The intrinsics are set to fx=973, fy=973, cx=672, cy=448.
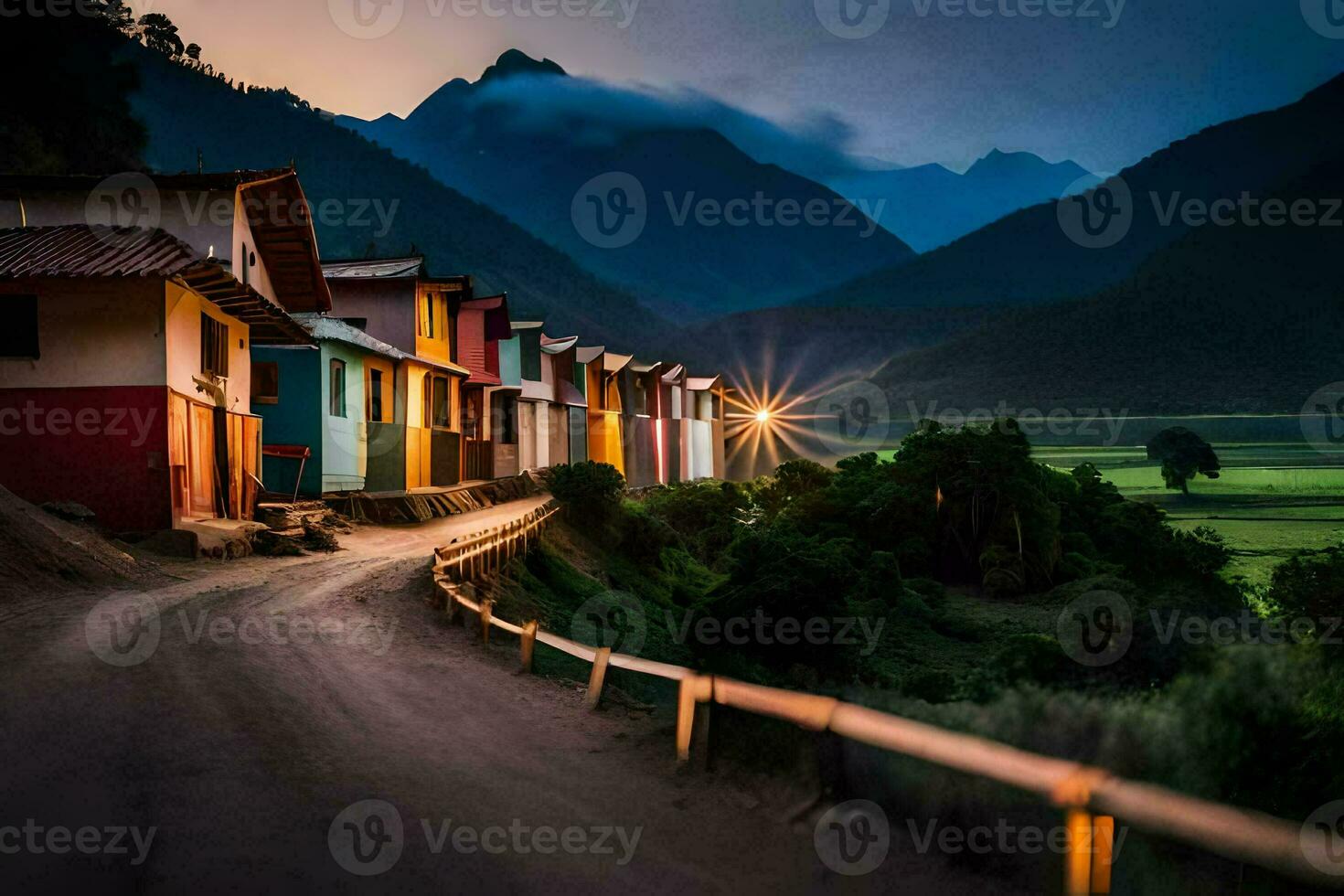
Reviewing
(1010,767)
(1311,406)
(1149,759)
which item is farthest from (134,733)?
(1311,406)

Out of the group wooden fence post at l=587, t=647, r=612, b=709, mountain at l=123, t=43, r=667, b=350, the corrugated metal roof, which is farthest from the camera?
mountain at l=123, t=43, r=667, b=350

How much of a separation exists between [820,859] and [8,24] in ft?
134

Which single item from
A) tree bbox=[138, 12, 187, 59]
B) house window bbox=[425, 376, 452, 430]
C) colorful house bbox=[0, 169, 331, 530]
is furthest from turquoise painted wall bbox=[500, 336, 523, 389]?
tree bbox=[138, 12, 187, 59]

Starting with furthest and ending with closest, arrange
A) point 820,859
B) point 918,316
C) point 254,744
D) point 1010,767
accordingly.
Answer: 1. point 918,316
2. point 254,744
3. point 820,859
4. point 1010,767

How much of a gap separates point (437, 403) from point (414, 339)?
2569mm

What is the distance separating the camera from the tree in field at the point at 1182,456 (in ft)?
163

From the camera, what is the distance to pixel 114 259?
57.6 ft

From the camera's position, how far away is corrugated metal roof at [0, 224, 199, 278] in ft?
55.5

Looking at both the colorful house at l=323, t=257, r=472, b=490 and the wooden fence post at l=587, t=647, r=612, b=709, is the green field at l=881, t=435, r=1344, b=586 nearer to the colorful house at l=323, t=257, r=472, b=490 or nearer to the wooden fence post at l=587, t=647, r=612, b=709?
the colorful house at l=323, t=257, r=472, b=490

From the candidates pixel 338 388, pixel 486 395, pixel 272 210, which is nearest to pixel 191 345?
pixel 272 210

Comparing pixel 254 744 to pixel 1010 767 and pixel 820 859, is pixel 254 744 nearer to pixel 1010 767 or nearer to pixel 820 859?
pixel 820 859

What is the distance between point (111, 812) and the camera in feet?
18.1

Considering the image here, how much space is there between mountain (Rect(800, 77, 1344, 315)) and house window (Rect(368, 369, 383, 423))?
307 feet

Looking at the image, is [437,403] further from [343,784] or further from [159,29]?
[159,29]
